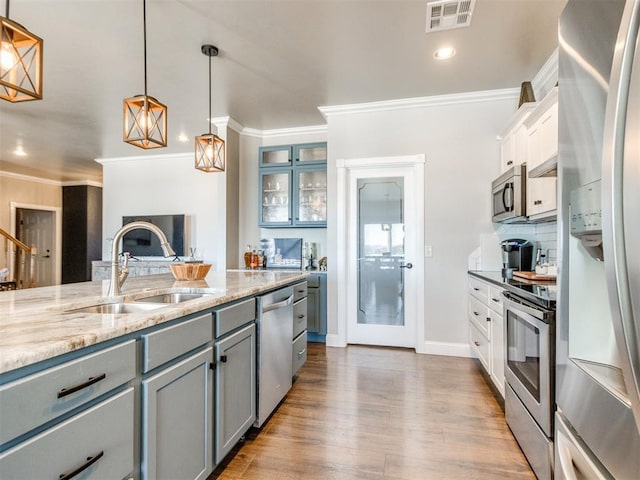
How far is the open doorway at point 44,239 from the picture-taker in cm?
784

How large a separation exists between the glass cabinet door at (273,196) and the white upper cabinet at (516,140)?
101 inches

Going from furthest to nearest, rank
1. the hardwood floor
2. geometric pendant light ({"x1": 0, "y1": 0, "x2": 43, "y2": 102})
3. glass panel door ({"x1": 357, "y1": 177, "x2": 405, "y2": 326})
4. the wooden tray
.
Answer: glass panel door ({"x1": 357, "y1": 177, "x2": 405, "y2": 326}) → the wooden tray → the hardwood floor → geometric pendant light ({"x1": 0, "y1": 0, "x2": 43, "y2": 102})

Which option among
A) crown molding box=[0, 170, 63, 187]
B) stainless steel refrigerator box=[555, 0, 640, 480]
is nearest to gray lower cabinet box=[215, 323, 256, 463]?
stainless steel refrigerator box=[555, 0, 640, 480]

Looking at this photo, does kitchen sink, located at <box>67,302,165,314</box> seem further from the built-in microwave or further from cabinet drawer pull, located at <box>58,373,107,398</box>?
the built-in microwave

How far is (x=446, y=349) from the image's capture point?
366cm

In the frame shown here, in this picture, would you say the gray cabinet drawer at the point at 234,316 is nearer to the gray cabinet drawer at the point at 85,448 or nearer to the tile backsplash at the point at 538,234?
the gray cabinet drawer at the point at 85,448

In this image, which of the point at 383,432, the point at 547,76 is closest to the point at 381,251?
the point at 383,432

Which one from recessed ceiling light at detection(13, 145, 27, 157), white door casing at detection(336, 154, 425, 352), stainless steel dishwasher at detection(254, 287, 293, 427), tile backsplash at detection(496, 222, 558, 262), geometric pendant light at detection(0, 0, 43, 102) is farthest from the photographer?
recessed ceiling light at detection(13, 145, 27, 157)

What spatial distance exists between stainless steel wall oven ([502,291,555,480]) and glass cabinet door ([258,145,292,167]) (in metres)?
3.28

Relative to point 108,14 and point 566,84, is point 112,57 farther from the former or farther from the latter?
point 566,84

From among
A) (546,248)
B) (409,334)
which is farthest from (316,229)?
(546,248)

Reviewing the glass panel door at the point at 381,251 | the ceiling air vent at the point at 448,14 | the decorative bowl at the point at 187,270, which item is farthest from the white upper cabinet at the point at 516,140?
the decorative bowl at the point at 187,270

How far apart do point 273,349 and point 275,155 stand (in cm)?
311

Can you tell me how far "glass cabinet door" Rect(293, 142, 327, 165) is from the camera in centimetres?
446
